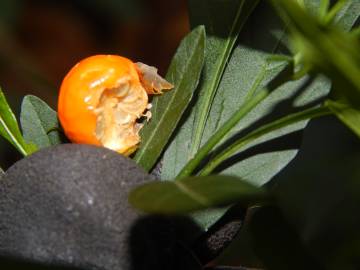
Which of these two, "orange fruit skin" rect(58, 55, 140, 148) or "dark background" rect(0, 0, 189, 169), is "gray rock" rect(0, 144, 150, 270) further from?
"dark background" rect(0, 0, 189, 169)

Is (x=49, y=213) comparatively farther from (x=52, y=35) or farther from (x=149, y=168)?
(x=52, y=35)

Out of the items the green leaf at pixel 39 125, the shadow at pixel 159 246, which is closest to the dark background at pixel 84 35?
the green leaf at pixel 39 125

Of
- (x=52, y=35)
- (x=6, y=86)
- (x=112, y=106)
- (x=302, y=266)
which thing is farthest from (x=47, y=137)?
Answer: (x=52, y=35)

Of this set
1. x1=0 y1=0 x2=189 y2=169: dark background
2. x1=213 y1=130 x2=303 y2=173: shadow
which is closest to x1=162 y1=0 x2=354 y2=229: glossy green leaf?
x1=213 y1=130 x2=303 y2=173: shadow

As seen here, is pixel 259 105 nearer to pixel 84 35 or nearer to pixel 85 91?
pixel 85 91

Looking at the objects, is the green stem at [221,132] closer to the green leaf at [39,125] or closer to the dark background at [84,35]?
the green leaf at [39,125]

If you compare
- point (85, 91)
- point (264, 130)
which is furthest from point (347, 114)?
point (85, 91)
